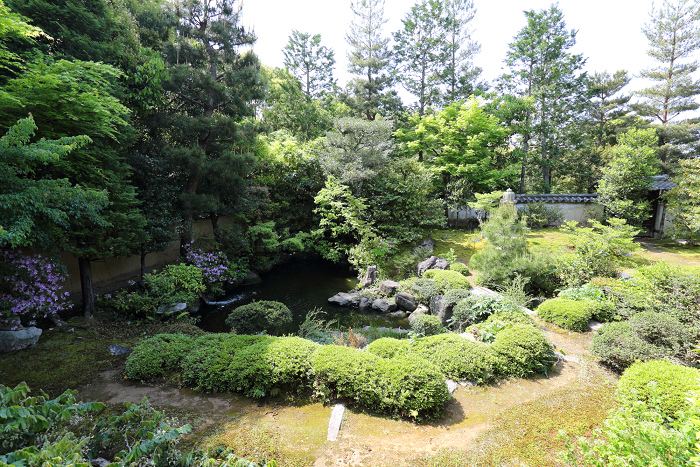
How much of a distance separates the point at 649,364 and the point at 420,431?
3105 millimetres

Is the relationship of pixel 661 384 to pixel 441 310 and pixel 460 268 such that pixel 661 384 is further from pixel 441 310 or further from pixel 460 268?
pixel 460 268

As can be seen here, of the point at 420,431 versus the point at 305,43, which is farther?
the point at 305,43

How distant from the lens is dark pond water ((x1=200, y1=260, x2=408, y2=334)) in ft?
28.5

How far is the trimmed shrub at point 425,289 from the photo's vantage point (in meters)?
8.52

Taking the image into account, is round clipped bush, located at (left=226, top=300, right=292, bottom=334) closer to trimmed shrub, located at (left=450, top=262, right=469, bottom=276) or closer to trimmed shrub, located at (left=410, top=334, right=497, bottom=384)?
trimmed shrub, located at (left=410, top=334, right=497, bottom=384)

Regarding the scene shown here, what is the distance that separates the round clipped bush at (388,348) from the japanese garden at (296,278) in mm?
47

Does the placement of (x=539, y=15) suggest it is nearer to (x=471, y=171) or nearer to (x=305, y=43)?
(x=471, y=171)

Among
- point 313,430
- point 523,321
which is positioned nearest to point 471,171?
point 523,321

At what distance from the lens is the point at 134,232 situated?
7465 millimetres

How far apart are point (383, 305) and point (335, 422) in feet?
18.8

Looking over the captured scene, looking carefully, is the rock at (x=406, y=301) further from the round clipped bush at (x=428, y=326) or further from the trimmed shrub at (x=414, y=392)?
the trimmed shrub at (x=414, y=392)

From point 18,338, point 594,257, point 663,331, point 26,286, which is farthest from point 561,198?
point 18,338

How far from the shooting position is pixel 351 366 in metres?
4.21

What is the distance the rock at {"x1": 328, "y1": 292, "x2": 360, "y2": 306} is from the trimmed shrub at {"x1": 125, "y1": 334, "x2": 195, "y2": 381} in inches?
206
